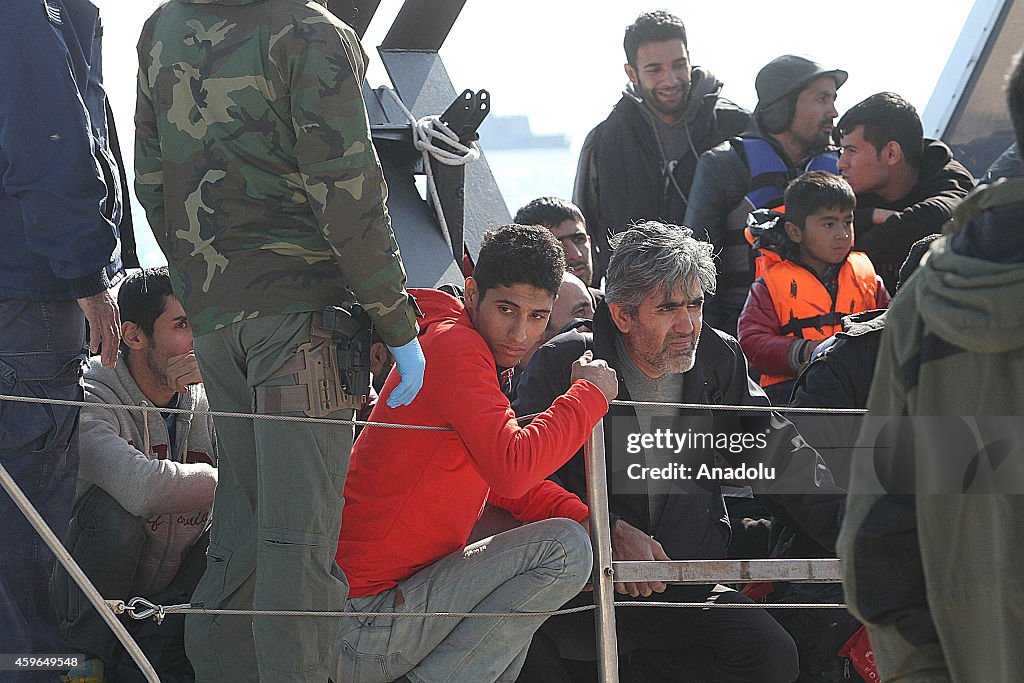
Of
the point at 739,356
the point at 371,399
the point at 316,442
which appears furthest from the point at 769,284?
the point at 316,442

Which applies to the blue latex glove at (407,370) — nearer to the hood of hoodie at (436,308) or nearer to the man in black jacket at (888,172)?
the hood of hoodie at (436,308)

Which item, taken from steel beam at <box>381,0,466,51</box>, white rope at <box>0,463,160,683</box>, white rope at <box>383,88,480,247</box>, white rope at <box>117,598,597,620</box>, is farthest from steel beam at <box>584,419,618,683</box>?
steel beam at <box>381,0,466,51</box>

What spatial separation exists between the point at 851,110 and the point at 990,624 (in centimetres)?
378

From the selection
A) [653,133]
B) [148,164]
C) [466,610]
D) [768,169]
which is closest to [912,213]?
[768,169]

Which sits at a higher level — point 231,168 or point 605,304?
point 231,168

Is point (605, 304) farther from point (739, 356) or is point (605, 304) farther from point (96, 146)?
point (96, 146)

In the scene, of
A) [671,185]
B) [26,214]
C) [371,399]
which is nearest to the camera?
[26,214]

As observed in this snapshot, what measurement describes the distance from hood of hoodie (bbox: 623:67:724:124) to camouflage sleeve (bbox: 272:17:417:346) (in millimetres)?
3113

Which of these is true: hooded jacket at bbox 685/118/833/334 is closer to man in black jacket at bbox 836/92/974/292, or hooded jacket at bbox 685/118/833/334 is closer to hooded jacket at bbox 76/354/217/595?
man in black jacket at bbox 836/92/974/292

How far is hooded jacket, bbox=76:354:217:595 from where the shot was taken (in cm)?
314

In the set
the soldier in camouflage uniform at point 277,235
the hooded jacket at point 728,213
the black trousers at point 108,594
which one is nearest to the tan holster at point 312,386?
the soldier in camouflage uniform at point 277,235

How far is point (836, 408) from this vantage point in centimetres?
333

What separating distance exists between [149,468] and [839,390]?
184cm

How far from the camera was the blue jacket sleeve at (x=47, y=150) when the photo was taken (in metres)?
2.73
